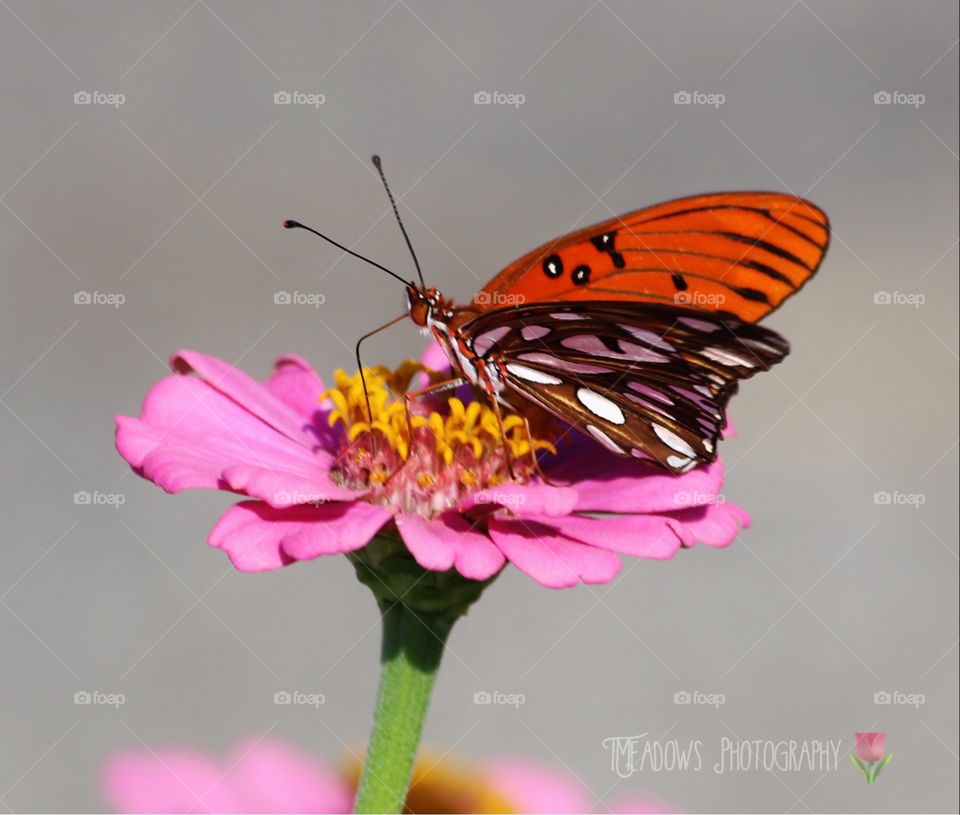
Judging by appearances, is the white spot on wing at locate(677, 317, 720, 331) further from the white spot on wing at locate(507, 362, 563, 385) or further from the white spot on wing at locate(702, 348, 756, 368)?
the white spot on wing at locate(507, 362, 563, 385)

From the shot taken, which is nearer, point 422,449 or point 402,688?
point 402,688

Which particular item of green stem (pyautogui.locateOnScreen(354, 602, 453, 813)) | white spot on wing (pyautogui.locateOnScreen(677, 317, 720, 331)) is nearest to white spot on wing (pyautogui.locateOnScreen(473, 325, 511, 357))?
white spot on wing (pyautogui.locateOnScreen(677, 317, 720, 331))

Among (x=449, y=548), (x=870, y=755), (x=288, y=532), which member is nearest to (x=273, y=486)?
(x=288, y=532)

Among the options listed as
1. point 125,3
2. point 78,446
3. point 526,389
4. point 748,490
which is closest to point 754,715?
point 748,490

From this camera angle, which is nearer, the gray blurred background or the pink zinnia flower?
the pink zinnia flower

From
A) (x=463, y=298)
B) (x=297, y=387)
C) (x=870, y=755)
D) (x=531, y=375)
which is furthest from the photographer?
(x=463, y=298)

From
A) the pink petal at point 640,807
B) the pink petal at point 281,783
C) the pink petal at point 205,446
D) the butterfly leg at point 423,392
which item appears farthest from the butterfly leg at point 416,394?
the pink petal at point 640,807

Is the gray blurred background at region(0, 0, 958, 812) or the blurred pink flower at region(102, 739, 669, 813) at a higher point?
the gray blurred background at region(0, 0, 958, 812)

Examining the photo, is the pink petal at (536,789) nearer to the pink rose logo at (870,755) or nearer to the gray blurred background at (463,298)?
the pink rose logo at (870,755)

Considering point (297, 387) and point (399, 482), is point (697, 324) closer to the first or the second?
point (399, 482)
